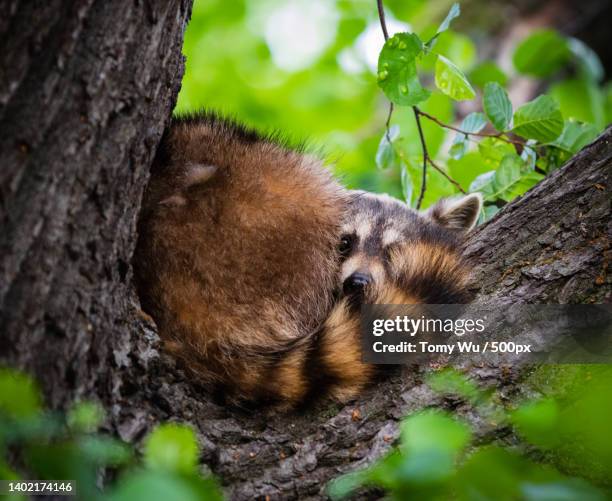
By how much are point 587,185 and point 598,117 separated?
2876 millimetres

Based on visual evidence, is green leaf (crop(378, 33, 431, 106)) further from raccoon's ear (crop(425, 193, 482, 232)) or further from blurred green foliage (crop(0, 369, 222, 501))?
blurred green foliage (crop(0, 369, 222, 501))

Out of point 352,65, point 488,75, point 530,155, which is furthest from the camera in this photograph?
point 352,65

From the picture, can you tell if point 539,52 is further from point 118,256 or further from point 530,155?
point 118,256

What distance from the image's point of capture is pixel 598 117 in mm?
5359

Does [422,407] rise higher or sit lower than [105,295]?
lower

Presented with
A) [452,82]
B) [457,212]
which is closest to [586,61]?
[457,212]

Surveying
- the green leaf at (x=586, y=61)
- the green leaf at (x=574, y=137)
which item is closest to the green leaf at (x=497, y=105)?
the green leaf at (x=574, y=137)

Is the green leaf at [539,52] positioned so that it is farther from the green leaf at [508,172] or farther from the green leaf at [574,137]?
the green leaf at [508,172]

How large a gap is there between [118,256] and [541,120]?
2210mm

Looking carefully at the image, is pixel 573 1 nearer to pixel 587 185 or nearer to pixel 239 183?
pixel 587 185

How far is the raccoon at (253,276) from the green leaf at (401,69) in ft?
1.76

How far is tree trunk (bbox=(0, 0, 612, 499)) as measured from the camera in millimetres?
1885

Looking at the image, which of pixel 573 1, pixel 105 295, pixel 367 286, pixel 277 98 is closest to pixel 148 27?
pixel 105 295

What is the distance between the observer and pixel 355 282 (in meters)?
3.17
